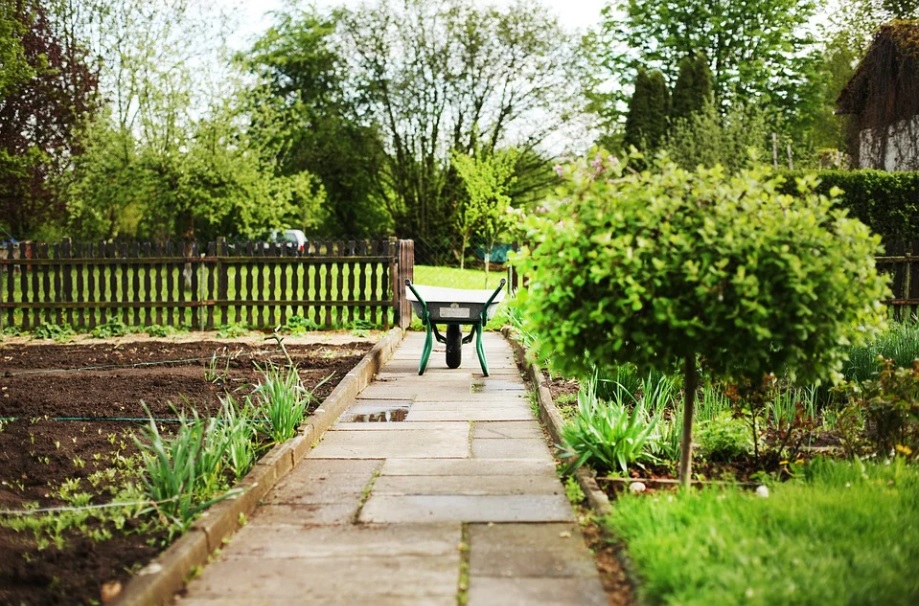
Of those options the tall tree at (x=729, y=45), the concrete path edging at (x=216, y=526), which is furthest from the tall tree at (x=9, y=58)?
the tall tree at (x=729, y=45)

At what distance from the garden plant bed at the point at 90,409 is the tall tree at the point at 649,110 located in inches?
819

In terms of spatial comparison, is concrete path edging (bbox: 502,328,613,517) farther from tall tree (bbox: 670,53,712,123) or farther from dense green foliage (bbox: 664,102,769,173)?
tall tree (bbox: 670,53,712,123)

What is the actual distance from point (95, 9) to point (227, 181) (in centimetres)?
610

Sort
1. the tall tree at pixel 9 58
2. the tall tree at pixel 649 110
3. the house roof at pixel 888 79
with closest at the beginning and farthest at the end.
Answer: the tall tree at pixel 9 58 → the house roof at pixel 888 79 → the tall tree at pixel 649 110

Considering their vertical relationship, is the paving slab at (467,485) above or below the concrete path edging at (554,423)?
below

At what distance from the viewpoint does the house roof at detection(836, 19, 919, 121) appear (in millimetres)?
20047

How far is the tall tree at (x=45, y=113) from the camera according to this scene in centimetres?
1962

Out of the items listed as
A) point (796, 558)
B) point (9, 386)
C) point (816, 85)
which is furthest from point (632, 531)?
point (816, 85)

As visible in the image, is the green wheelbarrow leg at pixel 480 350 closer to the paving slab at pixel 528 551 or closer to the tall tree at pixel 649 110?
the paving slab at pixel 528 551

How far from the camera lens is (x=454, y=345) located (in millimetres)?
8523

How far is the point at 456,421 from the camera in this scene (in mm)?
6004

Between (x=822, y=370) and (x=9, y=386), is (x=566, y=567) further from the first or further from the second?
(x=9, y=386)

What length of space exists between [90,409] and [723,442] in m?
4.34

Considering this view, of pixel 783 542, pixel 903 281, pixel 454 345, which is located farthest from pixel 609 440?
pixel 903 281
